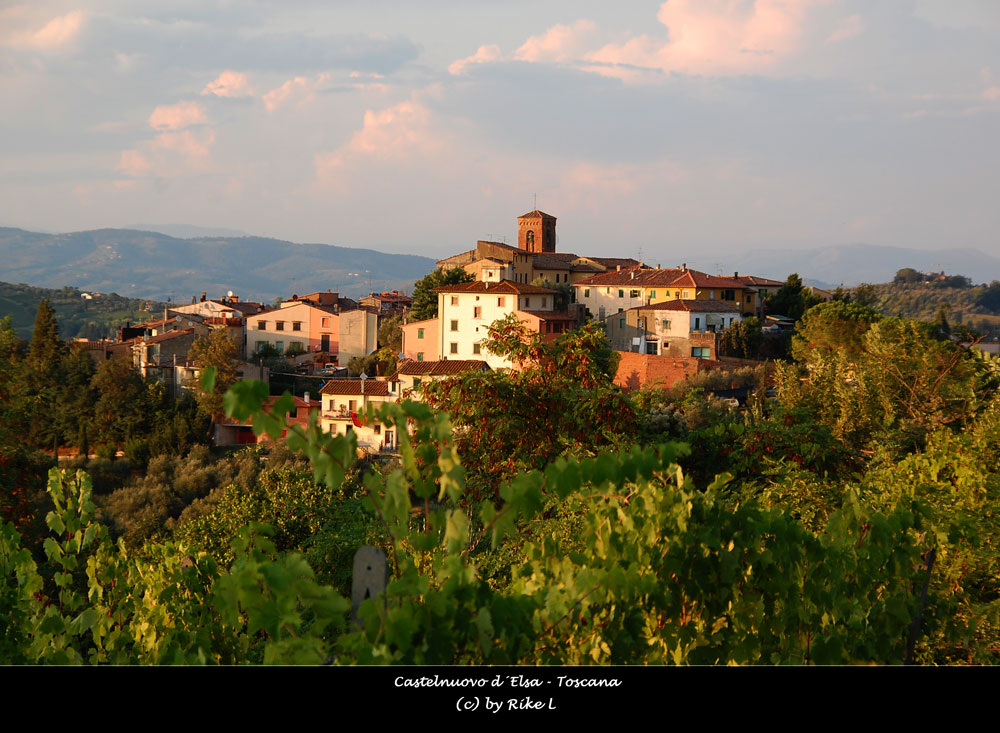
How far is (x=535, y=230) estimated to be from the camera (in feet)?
216

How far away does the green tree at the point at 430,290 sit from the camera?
40.5 m

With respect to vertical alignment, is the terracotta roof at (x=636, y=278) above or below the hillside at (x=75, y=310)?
above

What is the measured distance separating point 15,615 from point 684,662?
2.09 metres

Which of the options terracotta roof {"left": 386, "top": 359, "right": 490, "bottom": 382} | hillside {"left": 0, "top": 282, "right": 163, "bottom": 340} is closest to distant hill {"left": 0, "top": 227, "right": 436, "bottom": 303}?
hillside {"left": 0, "top": 282, "right": 163, "bottom": 340}

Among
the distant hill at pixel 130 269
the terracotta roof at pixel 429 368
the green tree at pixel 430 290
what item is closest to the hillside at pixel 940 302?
the green tree at pixel 430 290

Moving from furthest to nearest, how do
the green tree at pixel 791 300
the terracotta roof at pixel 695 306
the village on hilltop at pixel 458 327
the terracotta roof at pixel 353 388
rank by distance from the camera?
the green tree at pixel 791 300 < the terracotta roof at pixel 695 306 < the village on hilltop at pixel 458 327 < the terracotta roof at pixel 353 388

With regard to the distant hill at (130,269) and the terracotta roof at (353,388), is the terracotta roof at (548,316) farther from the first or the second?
the distant hill at (130,269)

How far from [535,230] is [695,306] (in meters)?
26.9

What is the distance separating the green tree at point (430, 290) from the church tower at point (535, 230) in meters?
23.0

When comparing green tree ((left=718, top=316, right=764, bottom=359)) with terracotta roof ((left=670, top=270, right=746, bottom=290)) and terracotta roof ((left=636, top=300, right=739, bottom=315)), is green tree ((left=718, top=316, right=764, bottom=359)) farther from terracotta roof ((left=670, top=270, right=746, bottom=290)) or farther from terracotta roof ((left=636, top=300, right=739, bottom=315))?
terracotta roof ((left=670, top=270, right=746, bottom=290))

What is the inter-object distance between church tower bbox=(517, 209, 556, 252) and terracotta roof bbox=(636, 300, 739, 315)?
81.1 feet

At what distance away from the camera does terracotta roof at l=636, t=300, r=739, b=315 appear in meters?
40.4

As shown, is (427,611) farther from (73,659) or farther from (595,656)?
(73,659)
